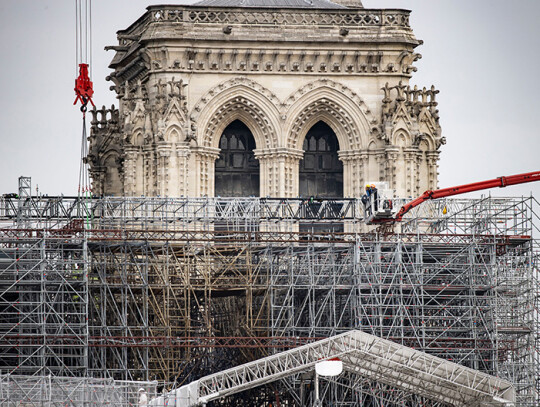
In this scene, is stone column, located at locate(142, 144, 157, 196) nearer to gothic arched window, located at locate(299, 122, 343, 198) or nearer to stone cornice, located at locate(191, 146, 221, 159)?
stone cornice, located at locate(191, 146, 221, 159)

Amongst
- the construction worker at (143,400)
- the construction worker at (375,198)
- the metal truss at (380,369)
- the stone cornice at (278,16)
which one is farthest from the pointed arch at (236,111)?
the construction worker at (143,400)

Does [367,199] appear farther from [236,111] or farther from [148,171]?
[148,171]

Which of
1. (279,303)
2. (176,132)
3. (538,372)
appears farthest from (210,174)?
(538,372)

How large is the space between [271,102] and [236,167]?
352cm

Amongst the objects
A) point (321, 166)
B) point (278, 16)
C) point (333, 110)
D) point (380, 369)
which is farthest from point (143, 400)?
point (278, 16)

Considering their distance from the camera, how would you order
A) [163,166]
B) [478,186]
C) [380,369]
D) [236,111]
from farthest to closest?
[236,111]
[163,166]
[478,186]
[380,369]

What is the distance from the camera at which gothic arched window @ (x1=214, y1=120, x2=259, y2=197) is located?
82375 mm

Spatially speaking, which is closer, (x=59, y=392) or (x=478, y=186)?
(x=59, y=392)

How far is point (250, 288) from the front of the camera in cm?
7306

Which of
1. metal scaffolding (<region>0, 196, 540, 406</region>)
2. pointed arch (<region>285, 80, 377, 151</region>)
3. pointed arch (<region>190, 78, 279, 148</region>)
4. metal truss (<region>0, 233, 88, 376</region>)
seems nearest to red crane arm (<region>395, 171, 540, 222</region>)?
metal scaffolding (<region>0, 196, 540, 406</region>)

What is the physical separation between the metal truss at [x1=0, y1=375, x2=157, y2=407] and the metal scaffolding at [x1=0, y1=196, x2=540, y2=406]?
16.4 ft

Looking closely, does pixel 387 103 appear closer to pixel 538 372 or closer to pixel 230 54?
pixel 230 54

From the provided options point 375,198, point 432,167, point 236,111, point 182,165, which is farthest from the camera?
point 432,167

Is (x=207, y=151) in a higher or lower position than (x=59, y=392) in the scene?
higher
